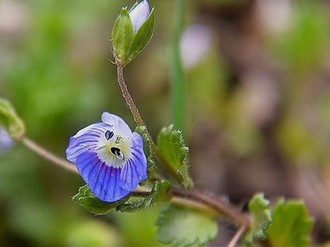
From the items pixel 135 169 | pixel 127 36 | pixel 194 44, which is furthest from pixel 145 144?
pixel 194 44

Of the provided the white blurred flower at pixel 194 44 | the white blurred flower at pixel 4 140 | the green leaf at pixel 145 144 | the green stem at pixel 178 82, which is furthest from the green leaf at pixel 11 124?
the white blurred flower at pixel 194 44

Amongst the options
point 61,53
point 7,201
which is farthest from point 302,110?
point 7,201

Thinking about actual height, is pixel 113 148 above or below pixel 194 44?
below

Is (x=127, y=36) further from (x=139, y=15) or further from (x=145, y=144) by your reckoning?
(x=145, y=144)

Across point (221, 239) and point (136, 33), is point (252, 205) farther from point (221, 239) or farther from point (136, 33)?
point (221, 239)

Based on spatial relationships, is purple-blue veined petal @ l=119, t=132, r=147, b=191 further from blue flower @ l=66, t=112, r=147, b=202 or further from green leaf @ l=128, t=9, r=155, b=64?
green leaf @ l=128, t=9, r=155, b=64

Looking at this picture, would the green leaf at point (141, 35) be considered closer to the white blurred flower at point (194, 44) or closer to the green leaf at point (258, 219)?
the green leaf at point (258, 219)
